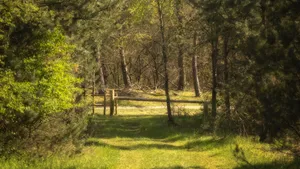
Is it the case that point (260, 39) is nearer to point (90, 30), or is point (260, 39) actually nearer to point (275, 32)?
point (275, 32)

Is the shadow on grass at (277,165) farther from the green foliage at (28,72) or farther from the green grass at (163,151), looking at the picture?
the green foliage at (28,72)

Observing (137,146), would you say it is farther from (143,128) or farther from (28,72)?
(28,72)

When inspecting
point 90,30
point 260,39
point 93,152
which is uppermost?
point 90,30

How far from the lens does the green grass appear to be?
45.8 feet

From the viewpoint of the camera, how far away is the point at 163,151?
59.1 feet

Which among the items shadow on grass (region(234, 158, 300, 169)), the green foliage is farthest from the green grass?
the green foliage

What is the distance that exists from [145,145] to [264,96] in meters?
9.54

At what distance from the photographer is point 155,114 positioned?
32.9m

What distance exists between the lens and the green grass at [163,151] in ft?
45.8

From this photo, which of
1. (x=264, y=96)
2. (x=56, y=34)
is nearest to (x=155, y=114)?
(x=56, y=34)

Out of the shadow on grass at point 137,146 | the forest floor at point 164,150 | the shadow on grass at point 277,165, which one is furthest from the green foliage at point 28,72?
the shadow on grass at point 277,165

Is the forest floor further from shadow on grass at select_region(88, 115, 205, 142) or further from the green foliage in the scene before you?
the green foliage

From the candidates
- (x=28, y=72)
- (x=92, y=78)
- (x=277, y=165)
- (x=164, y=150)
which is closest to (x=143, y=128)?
(x=92, y=78)

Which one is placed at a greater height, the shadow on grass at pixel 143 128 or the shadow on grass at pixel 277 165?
the shadow on grass at pixel 143 128
